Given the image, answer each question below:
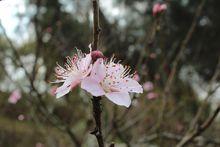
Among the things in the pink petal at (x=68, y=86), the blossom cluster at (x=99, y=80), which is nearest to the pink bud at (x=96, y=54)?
the blossom cluster at (x=99, y=80)

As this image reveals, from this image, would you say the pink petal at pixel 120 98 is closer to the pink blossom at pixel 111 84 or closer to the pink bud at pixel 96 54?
Result: the pink blossom at pixel 111 84

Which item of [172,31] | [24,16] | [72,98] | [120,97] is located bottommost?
[120,97]

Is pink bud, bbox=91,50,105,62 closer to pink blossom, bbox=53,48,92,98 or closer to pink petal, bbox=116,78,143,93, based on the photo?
pink blossom, bbox=53,48,92,98

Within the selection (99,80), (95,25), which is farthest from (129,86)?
(95,25)

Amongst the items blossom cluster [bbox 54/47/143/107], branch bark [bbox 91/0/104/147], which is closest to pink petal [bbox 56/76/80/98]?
blossom cluster [bbox 54/47/143/107]

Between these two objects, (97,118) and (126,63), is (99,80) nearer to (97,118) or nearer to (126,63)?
(97,118)

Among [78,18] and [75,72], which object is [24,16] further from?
[75,72]

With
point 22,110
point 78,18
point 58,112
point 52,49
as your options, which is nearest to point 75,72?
point 52,49
